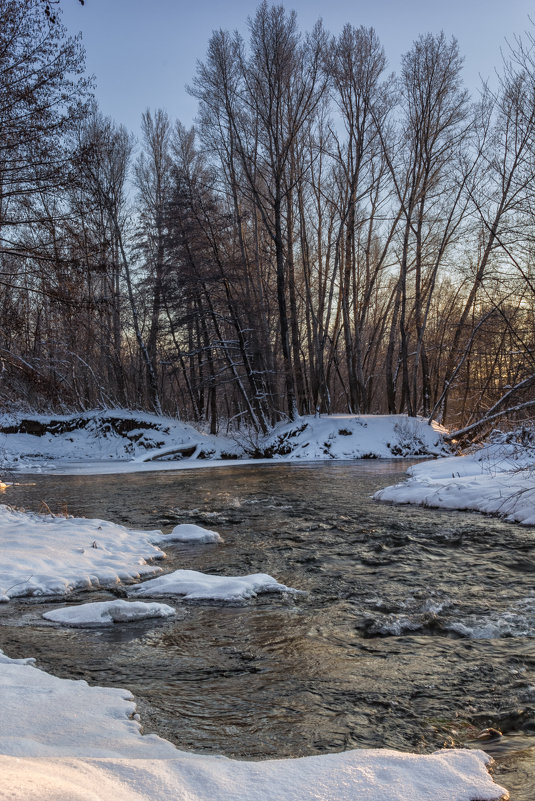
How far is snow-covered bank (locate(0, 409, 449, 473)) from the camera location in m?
20.4

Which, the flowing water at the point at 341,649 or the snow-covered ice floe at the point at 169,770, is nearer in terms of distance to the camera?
the snow-covered ice floe at the point at 169,770

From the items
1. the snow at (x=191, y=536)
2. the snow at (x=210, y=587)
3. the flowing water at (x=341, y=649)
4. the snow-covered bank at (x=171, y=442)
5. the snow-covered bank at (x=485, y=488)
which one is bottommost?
the flowing water at (x=341, y=649)

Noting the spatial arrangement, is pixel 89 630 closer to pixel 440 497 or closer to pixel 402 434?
pixel 440 497

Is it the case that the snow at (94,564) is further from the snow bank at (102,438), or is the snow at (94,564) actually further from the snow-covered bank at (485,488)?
the snow bank at (102,438)

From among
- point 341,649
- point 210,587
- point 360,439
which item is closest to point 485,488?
point 210,587

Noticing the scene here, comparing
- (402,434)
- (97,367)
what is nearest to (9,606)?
(402,434)

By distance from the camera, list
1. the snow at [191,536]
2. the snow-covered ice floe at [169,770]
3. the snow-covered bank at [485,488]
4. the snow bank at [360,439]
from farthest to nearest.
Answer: the snow bank at [360,439], the snow-covered bank at [485,488], the snow at [191,536], the snow-covered ice floe at [169,770]

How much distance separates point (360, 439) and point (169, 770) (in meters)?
18.6

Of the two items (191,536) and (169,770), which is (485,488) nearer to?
(191,536)

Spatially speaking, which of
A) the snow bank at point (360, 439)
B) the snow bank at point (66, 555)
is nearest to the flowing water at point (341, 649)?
the snow bank at point (66, 555)

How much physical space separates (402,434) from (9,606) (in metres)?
16.7

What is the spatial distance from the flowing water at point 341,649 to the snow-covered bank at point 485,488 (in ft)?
3.24

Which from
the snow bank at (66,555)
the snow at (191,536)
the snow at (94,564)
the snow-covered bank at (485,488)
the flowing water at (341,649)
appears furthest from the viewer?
the snow-covered bank at (485,488)

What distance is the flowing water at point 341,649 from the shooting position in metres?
3.08
